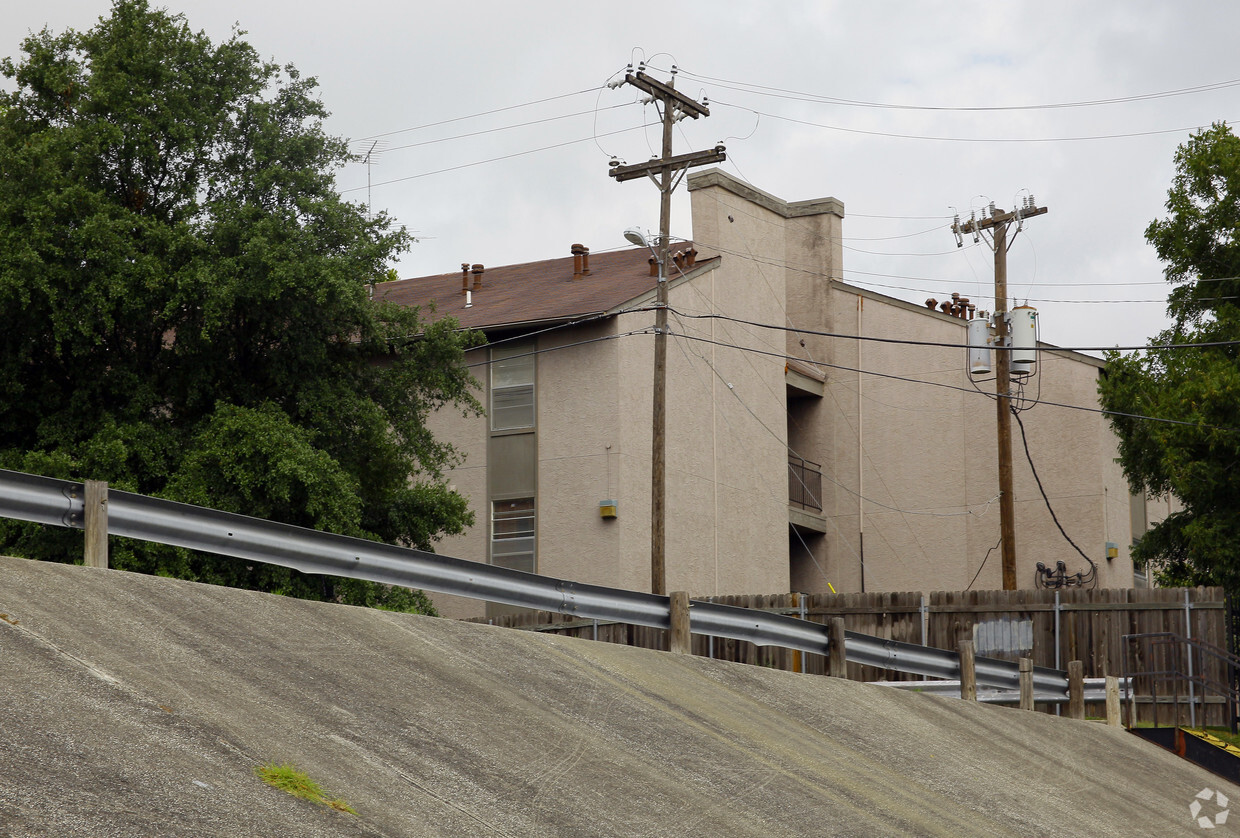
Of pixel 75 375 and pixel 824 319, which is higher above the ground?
pixel 824 319

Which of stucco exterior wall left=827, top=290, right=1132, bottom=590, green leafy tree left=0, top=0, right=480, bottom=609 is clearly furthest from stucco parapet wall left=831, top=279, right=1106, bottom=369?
green leafy tree left=0, top=0, right=480, bottom=609

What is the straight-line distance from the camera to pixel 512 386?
30391 millimetres

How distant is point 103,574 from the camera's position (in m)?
8.23

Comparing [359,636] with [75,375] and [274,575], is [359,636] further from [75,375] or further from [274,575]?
[75,375]

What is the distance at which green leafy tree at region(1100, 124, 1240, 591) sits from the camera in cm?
2509

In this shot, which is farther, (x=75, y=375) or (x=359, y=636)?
(x=75, y=375)

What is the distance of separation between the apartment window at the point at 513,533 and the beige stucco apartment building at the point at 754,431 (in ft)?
0.16

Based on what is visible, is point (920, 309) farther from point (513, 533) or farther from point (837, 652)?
point (837, 652)

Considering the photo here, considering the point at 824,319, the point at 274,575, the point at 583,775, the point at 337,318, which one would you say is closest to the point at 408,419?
the point at 337,318

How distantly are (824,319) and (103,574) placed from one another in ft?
100

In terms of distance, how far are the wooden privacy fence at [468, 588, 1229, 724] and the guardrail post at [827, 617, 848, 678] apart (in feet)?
25.2

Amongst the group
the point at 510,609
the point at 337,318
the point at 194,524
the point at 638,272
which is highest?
the point at 638,272

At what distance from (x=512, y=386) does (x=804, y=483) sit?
9787 millimetres

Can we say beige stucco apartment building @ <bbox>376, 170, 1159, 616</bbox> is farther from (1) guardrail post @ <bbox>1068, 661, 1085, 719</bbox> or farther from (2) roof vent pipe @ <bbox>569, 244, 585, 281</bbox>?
(1) guardrail post @ <bbox>1068, 661, 1085, 719</bbox>
